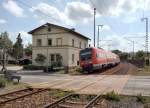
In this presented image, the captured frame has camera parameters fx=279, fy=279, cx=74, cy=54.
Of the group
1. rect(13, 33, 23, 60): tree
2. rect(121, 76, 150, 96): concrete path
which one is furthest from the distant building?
rect(13, 33, 23, 60): tree

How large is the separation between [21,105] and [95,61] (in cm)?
2496

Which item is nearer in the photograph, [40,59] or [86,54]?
[86,54]

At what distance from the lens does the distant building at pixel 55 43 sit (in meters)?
47.2

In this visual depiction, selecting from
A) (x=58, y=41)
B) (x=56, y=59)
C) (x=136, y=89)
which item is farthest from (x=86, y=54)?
(x=136, y=89)

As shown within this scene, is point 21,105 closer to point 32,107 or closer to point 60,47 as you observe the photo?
point 32,107

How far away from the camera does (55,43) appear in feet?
158

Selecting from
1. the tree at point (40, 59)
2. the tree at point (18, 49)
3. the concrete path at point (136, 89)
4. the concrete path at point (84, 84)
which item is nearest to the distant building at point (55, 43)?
the tree at point (40, 59)

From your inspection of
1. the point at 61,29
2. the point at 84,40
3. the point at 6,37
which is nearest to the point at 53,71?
the point at 61,29

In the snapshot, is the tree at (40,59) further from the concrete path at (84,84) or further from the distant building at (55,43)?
the concrete path at (84,84)

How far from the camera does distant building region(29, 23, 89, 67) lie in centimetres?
4725

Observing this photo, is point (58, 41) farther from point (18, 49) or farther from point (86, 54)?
point (18, 49)

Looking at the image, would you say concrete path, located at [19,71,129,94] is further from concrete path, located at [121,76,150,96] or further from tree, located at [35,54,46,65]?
tree, located at [35,54,46,65]

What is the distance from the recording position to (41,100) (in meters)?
12.7

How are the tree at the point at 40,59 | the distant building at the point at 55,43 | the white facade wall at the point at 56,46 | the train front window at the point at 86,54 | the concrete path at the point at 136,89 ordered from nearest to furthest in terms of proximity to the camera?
the concrete path at the point at 136,89, the train front window at the point at 86,54, the white facade wall at the point at 56,46, the distant building at the point at 55,43, the tree at the point at 40,59
